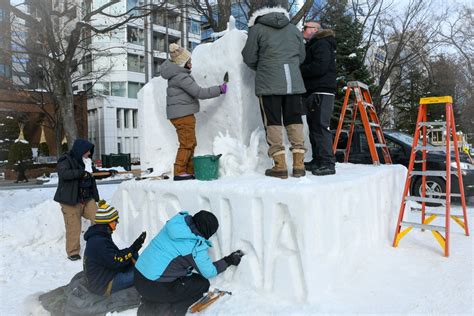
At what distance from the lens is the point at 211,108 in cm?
520

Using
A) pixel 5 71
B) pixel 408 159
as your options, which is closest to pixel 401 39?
pixel 408 159

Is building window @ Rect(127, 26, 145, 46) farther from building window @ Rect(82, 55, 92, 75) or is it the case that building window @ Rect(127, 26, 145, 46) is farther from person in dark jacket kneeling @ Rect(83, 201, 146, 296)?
person in dark jacket kneeling @ Rect(83, 201, 146, 296)

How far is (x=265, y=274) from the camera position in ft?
11.4

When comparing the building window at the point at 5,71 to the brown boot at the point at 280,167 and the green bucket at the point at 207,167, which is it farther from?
the brown boot at the point at 280,167

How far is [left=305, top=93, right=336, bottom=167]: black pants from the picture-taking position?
15.1 ft

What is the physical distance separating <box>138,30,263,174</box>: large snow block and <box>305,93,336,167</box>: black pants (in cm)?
75

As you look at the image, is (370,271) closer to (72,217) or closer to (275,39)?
(275,39)

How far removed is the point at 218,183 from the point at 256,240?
83cm

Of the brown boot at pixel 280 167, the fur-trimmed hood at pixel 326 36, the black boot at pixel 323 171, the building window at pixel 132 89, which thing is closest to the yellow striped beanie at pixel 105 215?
the brown boot at pixel 280 167

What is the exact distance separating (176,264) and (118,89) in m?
33.8

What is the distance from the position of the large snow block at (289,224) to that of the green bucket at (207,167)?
0.13 meters

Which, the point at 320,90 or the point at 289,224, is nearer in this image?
the point at 289,224

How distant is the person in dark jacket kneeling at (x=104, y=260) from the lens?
3484 mm

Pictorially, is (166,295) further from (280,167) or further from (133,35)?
(133,35)
